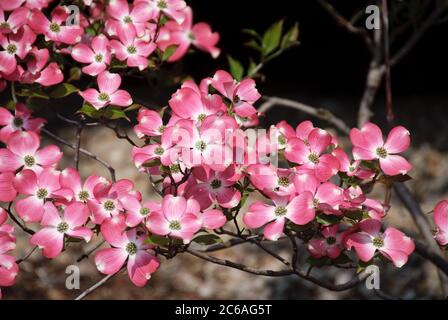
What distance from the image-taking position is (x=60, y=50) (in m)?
1.13

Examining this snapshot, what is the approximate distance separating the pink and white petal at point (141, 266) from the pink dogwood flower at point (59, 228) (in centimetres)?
7

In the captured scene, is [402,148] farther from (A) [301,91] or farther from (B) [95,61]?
(A) [301,91]

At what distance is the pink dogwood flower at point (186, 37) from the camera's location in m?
1.24

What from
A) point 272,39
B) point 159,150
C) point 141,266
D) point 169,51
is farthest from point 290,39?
point 141,266

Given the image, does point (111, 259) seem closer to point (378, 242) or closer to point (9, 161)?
point (9, 161)

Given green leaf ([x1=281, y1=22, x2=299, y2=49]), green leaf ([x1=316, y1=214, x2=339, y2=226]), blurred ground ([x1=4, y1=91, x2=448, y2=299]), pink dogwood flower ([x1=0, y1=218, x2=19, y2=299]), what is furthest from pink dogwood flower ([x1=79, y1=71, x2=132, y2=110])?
blurred ground ([x1=4, y1=91, x2=448, y2=299])

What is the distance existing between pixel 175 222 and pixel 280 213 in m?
0.14

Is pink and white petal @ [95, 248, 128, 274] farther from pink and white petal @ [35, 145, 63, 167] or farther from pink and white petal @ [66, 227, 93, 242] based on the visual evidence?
pink and white petal @ [35, 145, 63, 167]

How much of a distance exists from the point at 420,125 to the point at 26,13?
194cm

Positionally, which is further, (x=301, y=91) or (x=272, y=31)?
(x=301, y=91)

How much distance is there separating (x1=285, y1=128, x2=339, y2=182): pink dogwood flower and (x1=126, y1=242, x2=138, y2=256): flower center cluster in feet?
0.81

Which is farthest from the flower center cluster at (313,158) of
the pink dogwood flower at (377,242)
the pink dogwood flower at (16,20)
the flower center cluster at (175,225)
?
the pink dogwood flower at (16,20)
